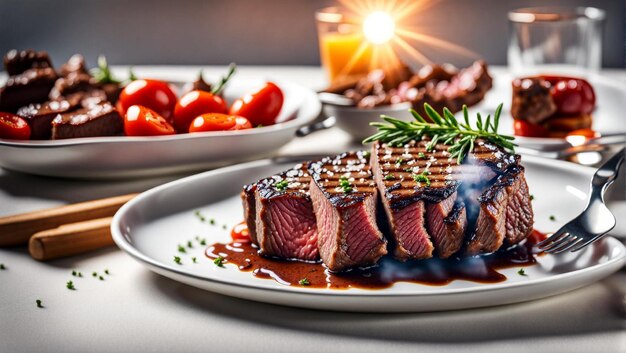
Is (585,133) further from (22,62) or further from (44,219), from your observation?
(22,62)

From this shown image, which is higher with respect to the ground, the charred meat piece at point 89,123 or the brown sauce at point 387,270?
the charred meat piece at point 89,123

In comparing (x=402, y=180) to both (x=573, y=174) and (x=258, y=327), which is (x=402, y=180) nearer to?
(x=258, y=327)

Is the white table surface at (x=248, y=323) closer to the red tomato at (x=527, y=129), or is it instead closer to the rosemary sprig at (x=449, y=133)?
the rosemary sprig at (x=449, y=133)

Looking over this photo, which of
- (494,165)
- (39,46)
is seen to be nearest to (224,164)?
(494,165)

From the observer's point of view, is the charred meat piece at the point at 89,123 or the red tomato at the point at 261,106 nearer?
the charred meat piece at the point at 89,123

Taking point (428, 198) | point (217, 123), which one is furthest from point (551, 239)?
point (217, 123)

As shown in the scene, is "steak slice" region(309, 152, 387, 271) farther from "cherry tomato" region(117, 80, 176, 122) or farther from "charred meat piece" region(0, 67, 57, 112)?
"charred meat piece" region(0, 67, 57, 112)

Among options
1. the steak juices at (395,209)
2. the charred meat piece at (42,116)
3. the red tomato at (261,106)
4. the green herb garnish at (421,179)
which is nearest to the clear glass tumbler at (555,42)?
the red tomato at (261,106)
